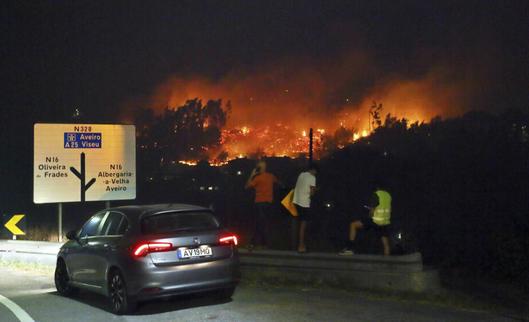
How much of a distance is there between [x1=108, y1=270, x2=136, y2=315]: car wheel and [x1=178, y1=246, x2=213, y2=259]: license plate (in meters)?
0.87

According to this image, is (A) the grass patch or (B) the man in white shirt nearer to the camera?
(B) the man in white shirt

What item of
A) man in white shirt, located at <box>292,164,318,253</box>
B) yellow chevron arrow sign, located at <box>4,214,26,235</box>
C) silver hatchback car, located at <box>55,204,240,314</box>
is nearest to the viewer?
silver hatchback car, located at <box>55,204,240,314</box>

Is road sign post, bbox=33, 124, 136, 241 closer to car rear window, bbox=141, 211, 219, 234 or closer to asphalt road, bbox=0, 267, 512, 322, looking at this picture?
asphalt road, bbox=0, 267, 512, 322

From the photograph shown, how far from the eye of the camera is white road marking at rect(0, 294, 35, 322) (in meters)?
8.23

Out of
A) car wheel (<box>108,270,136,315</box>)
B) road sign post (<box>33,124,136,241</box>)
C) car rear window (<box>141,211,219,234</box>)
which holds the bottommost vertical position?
car wheel (<box>108,270,136,315</box>)

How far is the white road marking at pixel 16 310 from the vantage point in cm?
823

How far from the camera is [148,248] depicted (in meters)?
8.14

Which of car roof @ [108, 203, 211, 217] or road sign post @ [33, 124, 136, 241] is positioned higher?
road sign post @ [33, 124, 136, 241]

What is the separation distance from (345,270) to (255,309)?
214 cm

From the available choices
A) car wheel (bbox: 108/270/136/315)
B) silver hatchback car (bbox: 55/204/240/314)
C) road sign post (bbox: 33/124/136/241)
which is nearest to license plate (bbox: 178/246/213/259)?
silver hatchback car (bbox: 55/204/240/314)

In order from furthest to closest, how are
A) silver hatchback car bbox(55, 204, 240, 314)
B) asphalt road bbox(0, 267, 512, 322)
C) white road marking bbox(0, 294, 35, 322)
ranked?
1. white road marking bbox(0, 294, 35, 322)
2. silver hatchback car bbox(55, 204, 240, 314)
3. asphalt road bbox(0, 267, 512, 322)

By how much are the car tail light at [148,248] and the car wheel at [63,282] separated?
2.80 metres

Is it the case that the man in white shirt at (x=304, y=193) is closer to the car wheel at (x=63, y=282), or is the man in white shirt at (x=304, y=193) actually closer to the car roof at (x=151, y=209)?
the car roof at (x=151, y=209)

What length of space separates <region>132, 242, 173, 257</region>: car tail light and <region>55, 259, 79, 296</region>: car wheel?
9.18 ft
